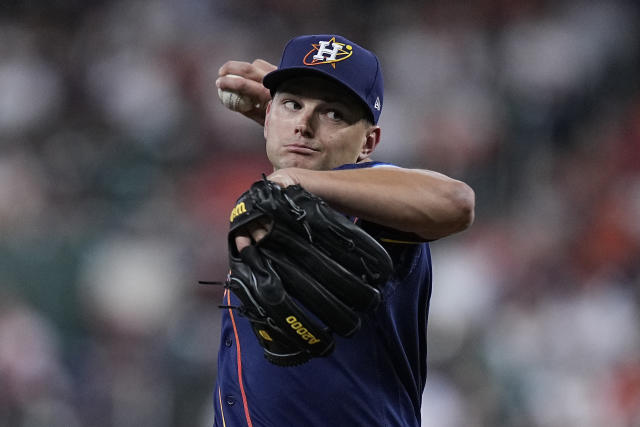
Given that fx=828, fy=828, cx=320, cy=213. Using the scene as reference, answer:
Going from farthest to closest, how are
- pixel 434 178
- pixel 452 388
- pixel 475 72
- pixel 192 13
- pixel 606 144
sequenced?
pixel 192 13, pixel 475 72, pixel 606 144, pixel 452 388, pixel 434 178

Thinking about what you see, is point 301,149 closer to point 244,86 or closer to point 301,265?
point 244,86

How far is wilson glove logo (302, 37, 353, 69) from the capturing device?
244 centimetres

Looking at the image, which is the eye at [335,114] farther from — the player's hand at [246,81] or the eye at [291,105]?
the player's hand at [246,81]

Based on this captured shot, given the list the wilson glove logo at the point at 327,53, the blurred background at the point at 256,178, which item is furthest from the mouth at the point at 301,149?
the blurred background at the point at 256,178

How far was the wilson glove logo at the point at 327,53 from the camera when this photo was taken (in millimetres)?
2438

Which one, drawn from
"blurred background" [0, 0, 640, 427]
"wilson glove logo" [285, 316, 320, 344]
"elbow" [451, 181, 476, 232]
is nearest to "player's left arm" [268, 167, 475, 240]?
"elbow" [451, 181, 476, 232]

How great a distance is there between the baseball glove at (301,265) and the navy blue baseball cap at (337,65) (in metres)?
0.68

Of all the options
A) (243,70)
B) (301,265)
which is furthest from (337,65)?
(301,265)

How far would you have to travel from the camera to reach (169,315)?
21.3 ft

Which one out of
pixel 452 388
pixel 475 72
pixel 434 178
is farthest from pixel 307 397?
pixel 475 72

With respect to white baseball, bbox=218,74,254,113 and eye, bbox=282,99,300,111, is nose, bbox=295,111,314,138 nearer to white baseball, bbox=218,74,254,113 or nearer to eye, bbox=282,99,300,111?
eye, bbox=282,99,300,111

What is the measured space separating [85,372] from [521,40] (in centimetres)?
Answer: 507

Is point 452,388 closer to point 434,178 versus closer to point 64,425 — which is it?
point 64,425

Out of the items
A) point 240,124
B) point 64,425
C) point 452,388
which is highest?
point 240,124
